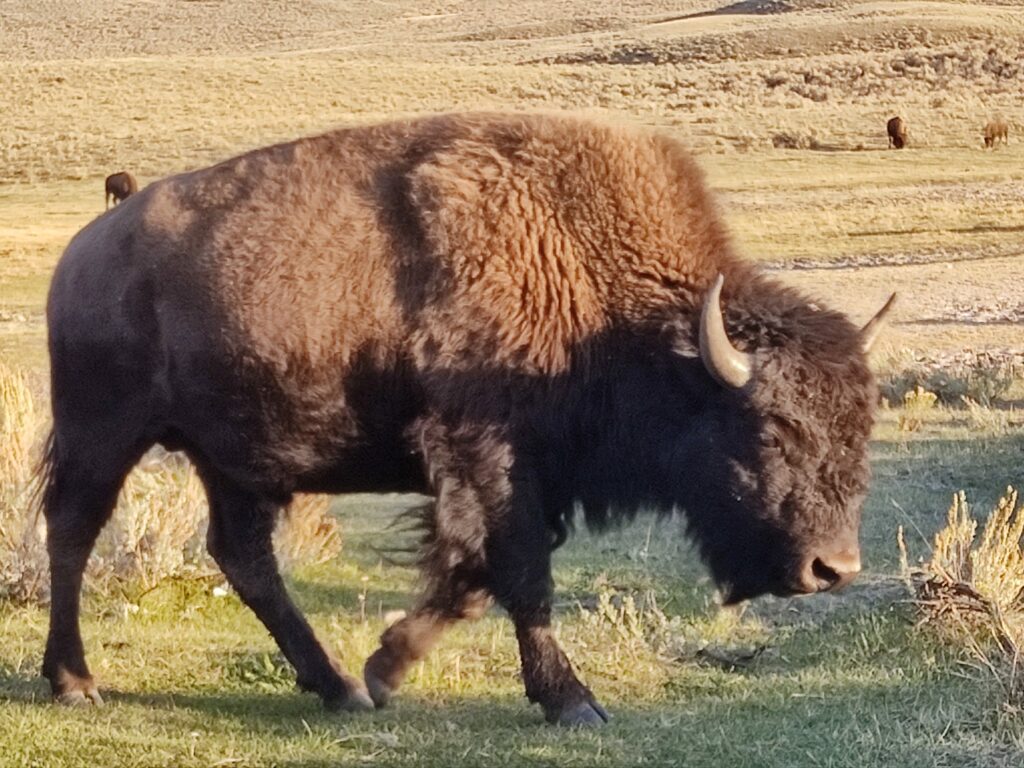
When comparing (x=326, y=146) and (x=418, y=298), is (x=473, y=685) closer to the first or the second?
(x=418, y=298)

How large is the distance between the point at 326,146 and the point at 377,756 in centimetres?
255

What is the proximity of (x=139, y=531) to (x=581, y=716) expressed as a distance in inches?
128

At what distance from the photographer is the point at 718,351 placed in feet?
20.7

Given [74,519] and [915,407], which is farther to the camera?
[915,407]

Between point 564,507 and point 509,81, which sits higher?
point 564,507

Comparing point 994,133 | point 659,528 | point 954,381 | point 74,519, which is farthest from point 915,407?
point 994,133

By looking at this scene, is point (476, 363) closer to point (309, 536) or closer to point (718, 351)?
point (718, 351)

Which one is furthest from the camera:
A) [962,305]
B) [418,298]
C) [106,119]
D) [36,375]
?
[106,119]

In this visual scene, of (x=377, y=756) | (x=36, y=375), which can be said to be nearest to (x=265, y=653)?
(x=377, y=756)

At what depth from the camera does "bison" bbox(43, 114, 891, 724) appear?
6453 millimetres

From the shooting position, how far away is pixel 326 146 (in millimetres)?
7086

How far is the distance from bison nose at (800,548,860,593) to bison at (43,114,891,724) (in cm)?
1

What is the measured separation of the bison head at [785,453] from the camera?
627 cm

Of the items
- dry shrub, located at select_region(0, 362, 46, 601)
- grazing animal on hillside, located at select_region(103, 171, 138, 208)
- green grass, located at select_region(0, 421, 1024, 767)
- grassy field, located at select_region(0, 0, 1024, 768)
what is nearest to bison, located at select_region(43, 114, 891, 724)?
green grass, located at select_region(0, 421, 1024, 767)
